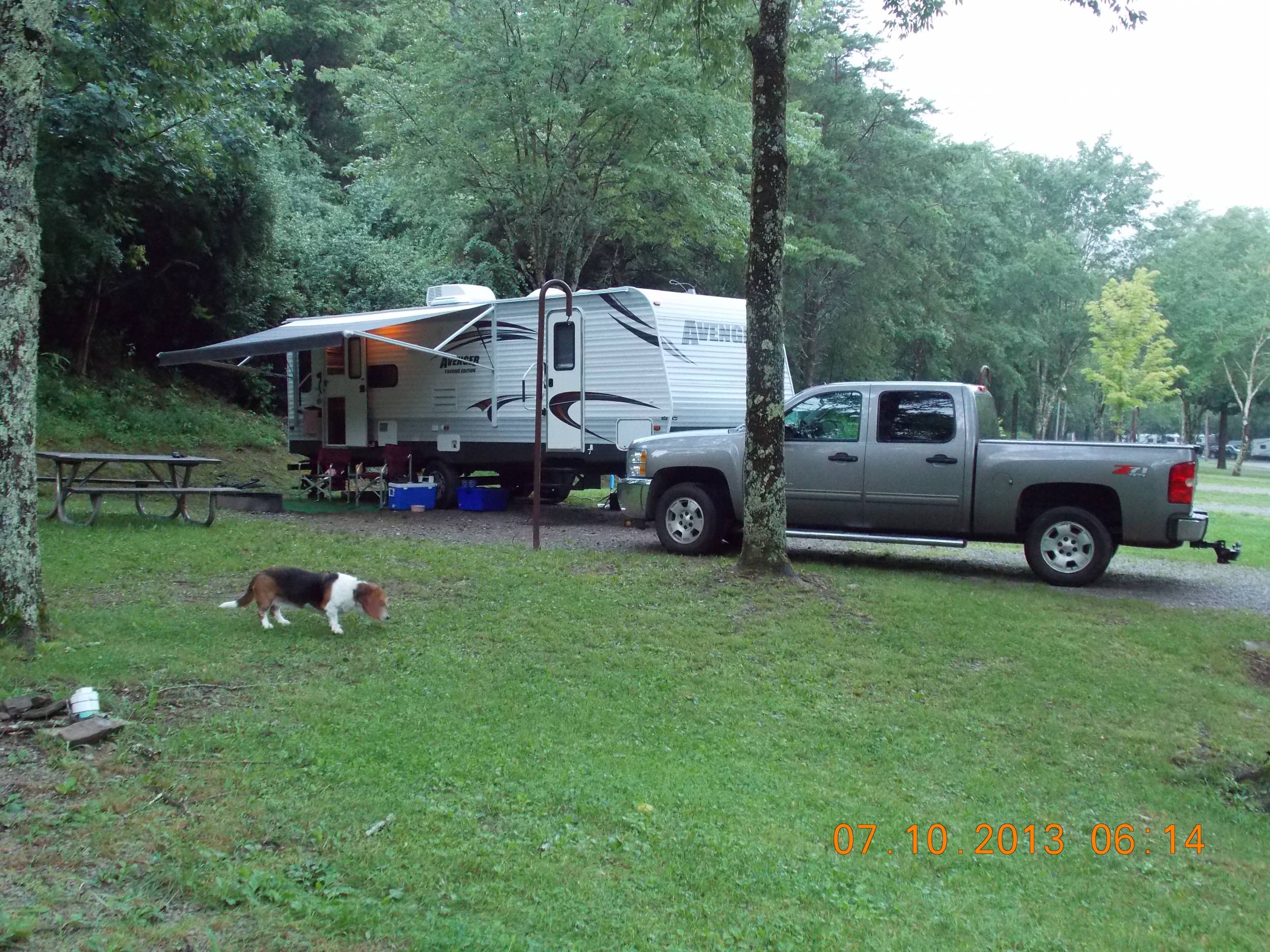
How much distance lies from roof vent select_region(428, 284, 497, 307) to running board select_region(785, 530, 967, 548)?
24.8 ft

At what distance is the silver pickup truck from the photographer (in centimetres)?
909

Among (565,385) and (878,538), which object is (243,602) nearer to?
(878,538)

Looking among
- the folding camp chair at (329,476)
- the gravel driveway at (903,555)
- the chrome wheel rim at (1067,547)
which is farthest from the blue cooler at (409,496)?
the chrome wheel rim at (1067,547)

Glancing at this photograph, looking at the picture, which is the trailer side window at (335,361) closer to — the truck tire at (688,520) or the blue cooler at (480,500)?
the blue cooler at (480,500)

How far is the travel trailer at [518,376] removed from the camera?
45.6 ft

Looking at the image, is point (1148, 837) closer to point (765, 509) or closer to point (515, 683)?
point (515, 683)

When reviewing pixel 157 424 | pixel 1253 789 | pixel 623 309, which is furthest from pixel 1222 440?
pixel 1253 789

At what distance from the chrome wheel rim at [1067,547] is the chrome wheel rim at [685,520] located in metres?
3.21

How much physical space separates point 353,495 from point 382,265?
9.10 meters

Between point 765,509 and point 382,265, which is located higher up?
point 382,265

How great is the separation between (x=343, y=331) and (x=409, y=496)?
3.13 metres

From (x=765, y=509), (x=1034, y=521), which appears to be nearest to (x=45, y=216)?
(x=765, y=509)

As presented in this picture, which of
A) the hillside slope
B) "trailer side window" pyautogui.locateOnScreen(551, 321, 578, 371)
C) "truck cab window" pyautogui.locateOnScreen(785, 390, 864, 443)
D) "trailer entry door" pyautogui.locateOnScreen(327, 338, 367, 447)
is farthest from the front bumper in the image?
the hillside slope

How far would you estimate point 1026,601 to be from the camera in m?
8.57
